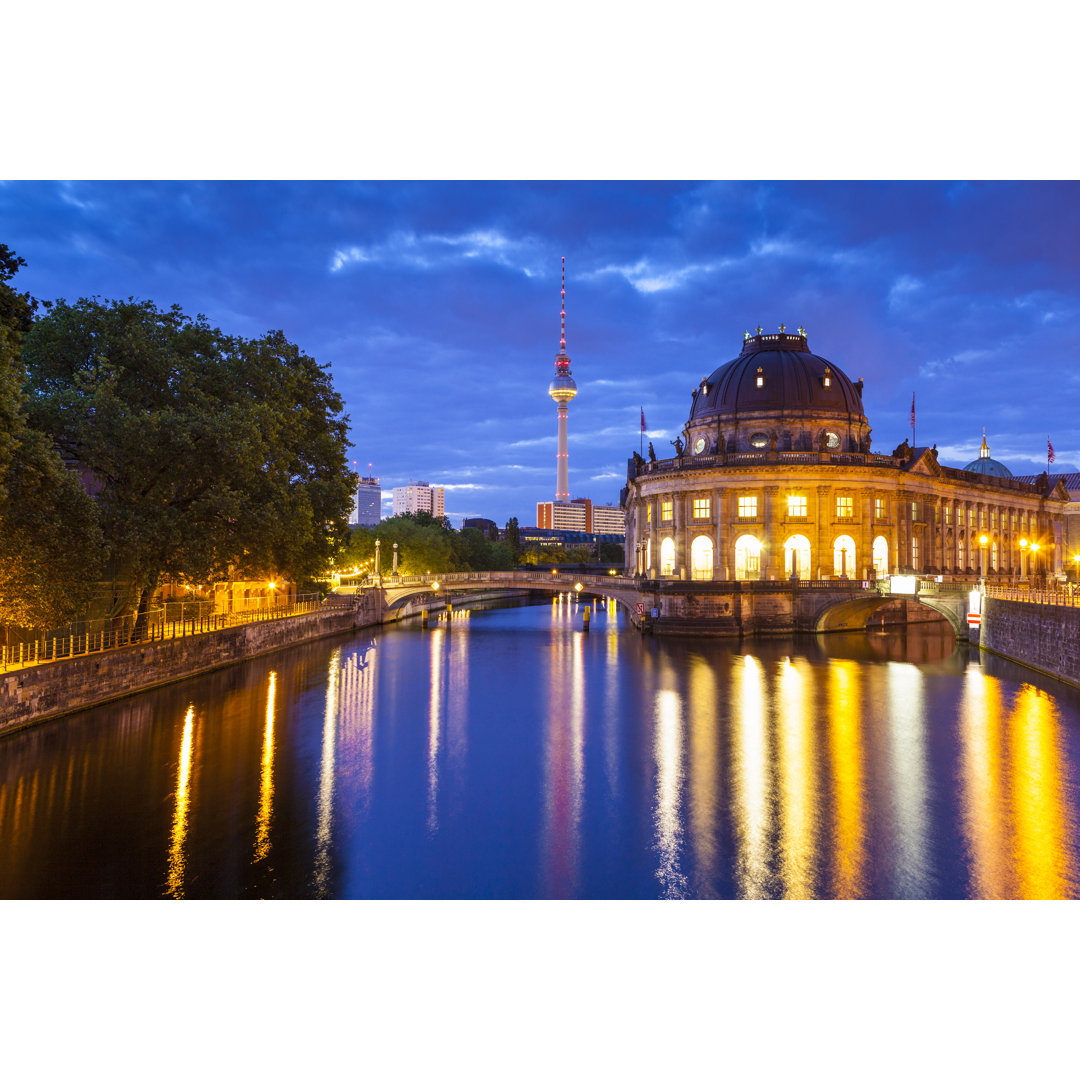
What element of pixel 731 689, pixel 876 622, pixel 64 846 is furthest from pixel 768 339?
pixel 64 846

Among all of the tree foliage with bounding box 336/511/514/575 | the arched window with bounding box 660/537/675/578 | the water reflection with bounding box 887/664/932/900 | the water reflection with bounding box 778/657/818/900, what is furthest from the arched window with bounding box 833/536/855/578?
the tree foliage with bounding box 336/511/514/575

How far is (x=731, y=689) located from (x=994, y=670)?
18.1 m

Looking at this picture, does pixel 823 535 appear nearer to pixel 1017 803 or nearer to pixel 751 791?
pixel 1017 803

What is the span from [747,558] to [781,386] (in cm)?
1929

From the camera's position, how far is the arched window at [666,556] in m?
75.9

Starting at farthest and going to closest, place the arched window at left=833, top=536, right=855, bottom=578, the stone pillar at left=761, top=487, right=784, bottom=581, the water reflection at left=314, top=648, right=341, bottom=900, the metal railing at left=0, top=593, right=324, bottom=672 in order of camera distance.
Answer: the arched window at left=833, top=536, right=855, bottom=578
the stone pillar at left=761, top=487, right=784, bottom=581
the metal railing at left=0, top=593, right=324, bottom=672
the water reflection at left=314, top=648, right=341, bottom=900

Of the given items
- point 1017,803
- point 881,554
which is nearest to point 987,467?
point 881,554

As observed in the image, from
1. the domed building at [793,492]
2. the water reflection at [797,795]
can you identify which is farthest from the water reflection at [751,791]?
the domed building at [793,492]

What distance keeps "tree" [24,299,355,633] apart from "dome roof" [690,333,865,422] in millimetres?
51056

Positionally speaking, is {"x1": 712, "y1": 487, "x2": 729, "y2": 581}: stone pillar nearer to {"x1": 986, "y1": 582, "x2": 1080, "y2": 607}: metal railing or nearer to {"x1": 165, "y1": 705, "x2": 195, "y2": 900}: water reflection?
{"x1": 986, "y1": 582, "x2": 1080, "y2": 607}: metal railing

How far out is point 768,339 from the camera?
→ 82.8 metres

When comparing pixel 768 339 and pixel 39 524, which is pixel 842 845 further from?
pixel 768 339

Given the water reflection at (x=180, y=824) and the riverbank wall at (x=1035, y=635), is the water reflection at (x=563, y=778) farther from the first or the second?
the riverbank wall at (x=1035, y=635)

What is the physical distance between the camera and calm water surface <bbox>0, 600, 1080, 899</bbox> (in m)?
16.3
